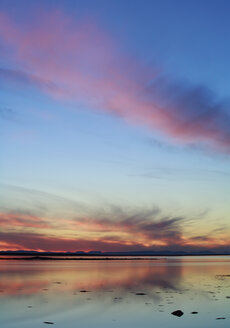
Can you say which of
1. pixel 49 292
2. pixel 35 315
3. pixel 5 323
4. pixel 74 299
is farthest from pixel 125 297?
pixel 5 323

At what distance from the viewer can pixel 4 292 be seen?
31328 millimetres

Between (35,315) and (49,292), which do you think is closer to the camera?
(35,315)

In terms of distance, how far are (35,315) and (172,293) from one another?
13889mm

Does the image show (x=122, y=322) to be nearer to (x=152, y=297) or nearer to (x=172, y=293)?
(x=152, y=297)

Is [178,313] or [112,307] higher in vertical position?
[112,307]

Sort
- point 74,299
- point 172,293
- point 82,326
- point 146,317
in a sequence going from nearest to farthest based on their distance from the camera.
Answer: point 82,326 < point 146,317 < point 74,299 < point 172,293

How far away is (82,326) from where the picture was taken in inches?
760

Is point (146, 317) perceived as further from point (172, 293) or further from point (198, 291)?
point (198, 291)

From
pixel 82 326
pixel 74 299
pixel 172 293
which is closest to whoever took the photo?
pixel 82 326

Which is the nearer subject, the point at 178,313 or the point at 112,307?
the point at 178,313

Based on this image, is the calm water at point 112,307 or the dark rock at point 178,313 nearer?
the calm water at point 112,307

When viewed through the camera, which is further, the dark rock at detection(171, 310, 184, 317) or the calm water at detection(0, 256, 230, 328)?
the dark rock at detection(171, 310, 184, 317)

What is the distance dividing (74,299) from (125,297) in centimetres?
414

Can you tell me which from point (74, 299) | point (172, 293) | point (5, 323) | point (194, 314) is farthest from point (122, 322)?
point (172, 293)
